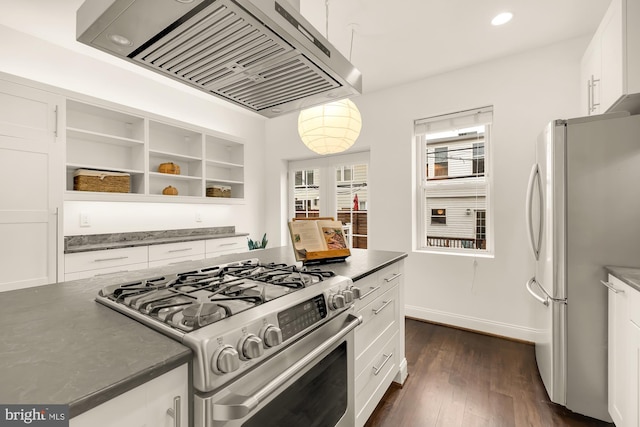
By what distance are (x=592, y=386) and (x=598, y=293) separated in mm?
547

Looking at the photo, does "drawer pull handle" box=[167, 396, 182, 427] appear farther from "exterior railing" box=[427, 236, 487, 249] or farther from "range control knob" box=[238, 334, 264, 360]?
"exterior railing" box=[427, 236, 487, 249]

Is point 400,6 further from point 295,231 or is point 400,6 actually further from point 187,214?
point 187,214

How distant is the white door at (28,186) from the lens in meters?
2.19

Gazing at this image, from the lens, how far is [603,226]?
1704mm

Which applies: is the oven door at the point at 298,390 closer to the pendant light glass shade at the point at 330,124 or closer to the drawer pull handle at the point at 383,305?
the drawer pull handle at the point at 383,305

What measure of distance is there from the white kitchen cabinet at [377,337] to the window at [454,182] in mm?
1486

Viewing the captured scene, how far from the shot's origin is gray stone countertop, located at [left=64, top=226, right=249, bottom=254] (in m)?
2.68

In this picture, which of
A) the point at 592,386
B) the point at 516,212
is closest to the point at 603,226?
the point at 592,386

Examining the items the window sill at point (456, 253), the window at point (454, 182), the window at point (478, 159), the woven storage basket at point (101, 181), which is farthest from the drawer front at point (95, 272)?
the window at point (478, 159)

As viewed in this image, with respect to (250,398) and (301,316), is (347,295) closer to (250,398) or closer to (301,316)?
(301,316)

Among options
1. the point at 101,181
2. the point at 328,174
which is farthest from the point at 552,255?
the point at 101,181

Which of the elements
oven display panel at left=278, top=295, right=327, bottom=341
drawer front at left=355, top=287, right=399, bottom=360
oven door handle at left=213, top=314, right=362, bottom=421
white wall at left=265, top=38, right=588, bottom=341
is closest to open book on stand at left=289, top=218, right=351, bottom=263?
drawer front at left=355, top=287, right=399, bottom=360

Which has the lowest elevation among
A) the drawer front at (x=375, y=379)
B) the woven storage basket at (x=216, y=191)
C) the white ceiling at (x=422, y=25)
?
the drawer front at (x=375, y=379)

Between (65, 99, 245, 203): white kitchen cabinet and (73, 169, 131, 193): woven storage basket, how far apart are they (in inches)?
2.0
